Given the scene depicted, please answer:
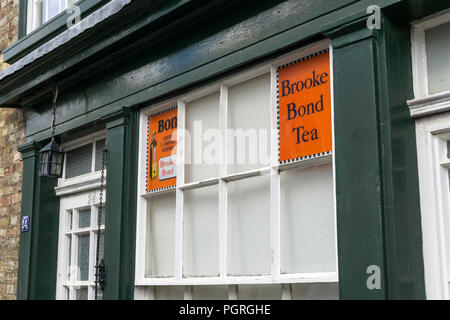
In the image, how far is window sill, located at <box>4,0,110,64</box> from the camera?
617 centimetres

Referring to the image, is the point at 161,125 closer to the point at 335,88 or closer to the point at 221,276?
the point at 221,276

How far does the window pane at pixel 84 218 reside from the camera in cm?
637

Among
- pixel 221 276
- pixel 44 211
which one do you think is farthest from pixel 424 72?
pixel 44 211

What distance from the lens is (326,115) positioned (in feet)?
13.0

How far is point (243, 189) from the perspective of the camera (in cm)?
455

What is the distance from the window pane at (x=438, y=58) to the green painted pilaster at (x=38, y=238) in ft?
14.5

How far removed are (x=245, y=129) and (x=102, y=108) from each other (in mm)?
1833

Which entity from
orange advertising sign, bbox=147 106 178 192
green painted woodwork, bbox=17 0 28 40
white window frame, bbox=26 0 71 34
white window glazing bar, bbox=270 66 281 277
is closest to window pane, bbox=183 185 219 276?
orange advertising sign, bbox=147 106 178 192

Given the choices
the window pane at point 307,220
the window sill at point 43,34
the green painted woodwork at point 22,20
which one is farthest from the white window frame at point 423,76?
the green painted woodwork at point 22,20

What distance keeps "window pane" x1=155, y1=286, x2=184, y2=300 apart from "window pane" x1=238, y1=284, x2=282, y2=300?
680mm

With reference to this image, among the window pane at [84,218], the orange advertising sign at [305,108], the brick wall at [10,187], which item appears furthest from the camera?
the brick wall at [10,187]

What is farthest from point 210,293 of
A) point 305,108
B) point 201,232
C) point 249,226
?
point 305,108

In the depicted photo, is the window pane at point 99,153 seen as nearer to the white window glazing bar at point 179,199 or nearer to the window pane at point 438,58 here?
the white window glazing bar at point 179,199

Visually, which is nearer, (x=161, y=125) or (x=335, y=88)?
(x=335, y=88)
